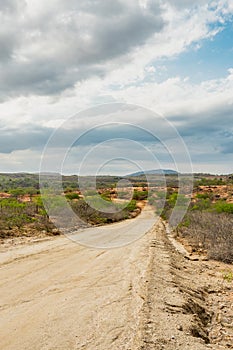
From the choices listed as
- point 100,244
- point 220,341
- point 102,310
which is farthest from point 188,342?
point 100,244

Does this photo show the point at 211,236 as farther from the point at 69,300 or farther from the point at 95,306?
the point at 95,306

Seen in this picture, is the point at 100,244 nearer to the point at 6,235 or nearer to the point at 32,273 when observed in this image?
the point at 6,235

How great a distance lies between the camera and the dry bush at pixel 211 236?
14359 mm

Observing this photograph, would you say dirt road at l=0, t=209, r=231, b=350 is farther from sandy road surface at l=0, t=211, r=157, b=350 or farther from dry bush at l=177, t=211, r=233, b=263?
dry bush at l=177, t=211, r=233, b=263

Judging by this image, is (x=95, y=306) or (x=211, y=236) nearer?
(x=95, y=306)

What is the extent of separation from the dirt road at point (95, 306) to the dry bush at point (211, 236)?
3744 millimetres

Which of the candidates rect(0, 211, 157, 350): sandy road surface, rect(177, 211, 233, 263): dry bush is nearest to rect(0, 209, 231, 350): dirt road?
rect(0, 211, 157, 350): sandy road surface

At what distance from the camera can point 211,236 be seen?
17125 millimetres

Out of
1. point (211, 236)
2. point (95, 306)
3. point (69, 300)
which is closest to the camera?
point (95, 306)

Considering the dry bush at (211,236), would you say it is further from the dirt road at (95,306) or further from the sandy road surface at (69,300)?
the sandy road surface at (69,300)

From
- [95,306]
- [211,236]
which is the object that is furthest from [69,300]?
[211,236]

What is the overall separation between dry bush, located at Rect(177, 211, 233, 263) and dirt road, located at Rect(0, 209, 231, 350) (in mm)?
3744

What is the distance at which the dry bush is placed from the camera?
565 inches

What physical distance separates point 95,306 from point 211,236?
11616 millimetres
